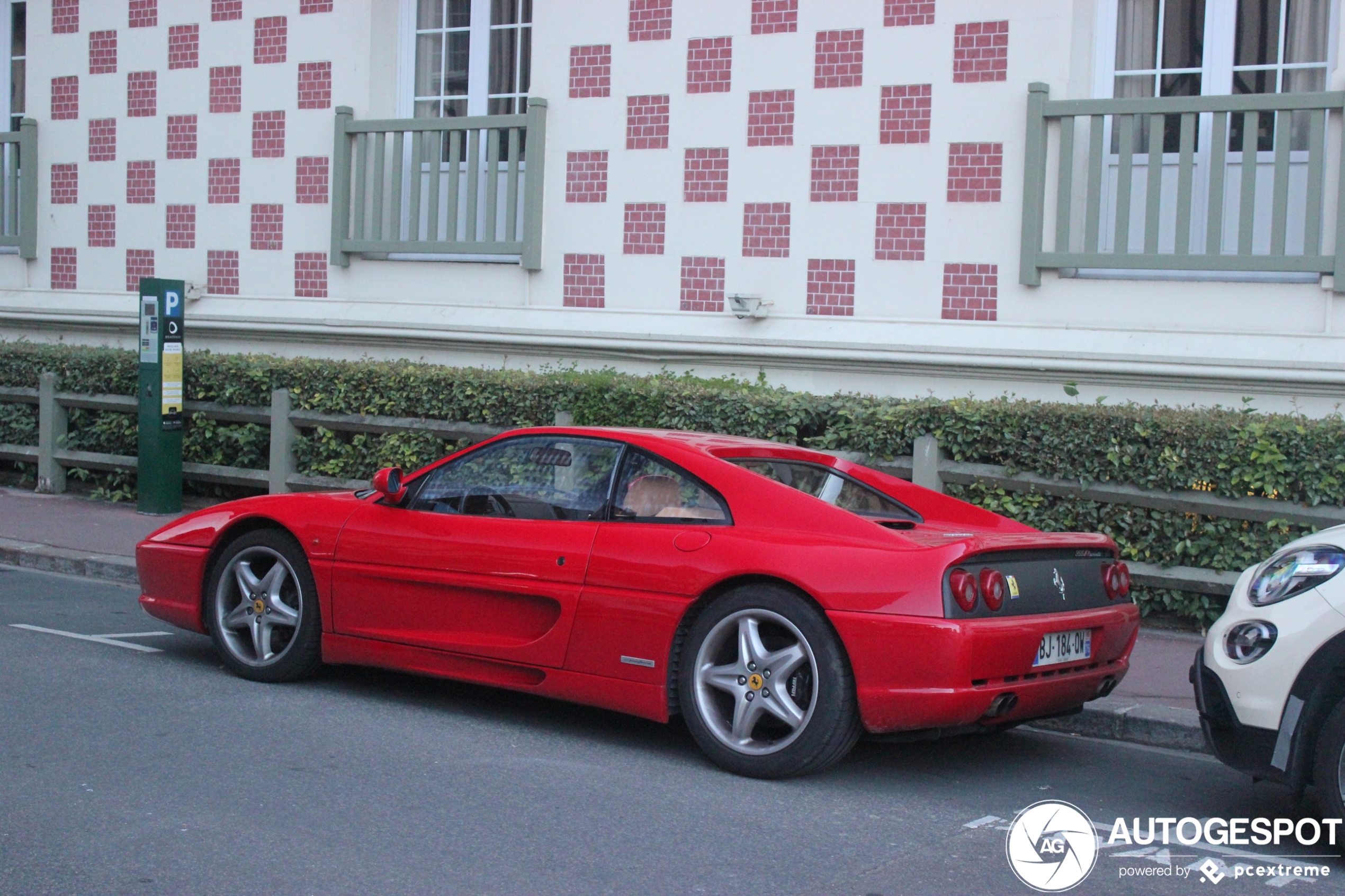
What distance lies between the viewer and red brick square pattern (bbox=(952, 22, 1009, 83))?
34.1 ft

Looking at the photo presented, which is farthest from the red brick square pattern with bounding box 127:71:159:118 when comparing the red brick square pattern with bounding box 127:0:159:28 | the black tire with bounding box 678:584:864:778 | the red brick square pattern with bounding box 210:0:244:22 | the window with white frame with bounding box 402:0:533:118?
the black tire with bounding box 678:584:864:778

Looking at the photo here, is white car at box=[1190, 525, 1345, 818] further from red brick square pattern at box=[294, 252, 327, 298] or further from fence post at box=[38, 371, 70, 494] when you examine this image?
fence post at box=[38, 371, 70, 494]

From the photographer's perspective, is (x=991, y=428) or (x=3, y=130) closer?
(x=991, y=428)

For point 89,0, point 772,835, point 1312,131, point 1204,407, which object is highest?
point 89,0

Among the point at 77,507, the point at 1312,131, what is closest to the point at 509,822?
the point at 1312,131

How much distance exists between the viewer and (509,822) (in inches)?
181

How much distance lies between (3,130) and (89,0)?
6.60 ft

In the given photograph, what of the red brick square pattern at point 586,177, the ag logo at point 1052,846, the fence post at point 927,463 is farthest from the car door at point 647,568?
the red brick square pattern at point 586,177

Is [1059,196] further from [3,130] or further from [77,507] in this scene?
[3,130]

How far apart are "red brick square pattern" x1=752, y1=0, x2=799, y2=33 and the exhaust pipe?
7490 mm

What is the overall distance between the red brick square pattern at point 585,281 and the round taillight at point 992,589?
727 centimetres

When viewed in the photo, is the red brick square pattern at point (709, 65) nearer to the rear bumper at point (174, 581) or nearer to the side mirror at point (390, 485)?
the side mirror at point (390, 485)

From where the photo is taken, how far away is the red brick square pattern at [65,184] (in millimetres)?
14383

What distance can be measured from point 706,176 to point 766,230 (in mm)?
733
